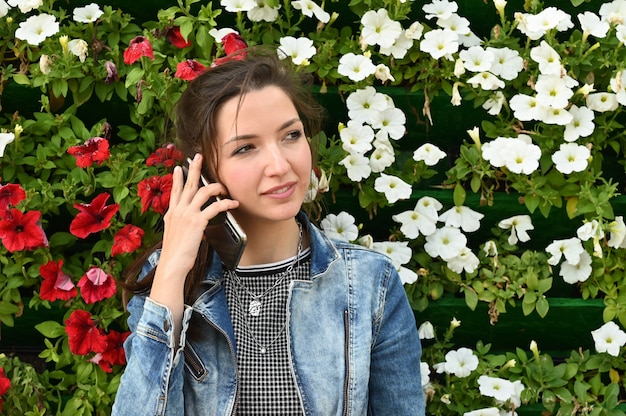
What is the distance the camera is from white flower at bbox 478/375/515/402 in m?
2.31

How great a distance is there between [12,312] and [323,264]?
36.9 inches

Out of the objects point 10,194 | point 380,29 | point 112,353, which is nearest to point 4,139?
point 10,194

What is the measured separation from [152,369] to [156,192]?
62cm

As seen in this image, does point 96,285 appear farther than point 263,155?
Yes

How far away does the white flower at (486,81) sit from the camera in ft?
7.72

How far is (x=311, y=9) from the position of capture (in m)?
2.34

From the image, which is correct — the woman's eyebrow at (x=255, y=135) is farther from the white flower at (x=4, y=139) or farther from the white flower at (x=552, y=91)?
the white flower at (x=552, y=91)

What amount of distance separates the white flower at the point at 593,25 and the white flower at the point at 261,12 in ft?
2.90

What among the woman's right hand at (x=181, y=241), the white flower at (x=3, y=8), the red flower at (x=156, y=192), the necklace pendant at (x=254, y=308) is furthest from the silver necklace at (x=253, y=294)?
the white flower at (x=3, y=8)

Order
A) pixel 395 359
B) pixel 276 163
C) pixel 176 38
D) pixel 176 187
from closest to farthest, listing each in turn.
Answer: pixel 276 163 < pixel 176 187 < pixel 395 359 < pixel 176 38

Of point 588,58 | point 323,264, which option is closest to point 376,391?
point 323,264

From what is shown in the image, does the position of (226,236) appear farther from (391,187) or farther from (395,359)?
(391,187)

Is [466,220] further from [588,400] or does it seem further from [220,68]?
[220,68]

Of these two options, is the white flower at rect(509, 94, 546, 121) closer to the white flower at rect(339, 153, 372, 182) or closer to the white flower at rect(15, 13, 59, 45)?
the white flower at rect(339, 153, 372, 182)
